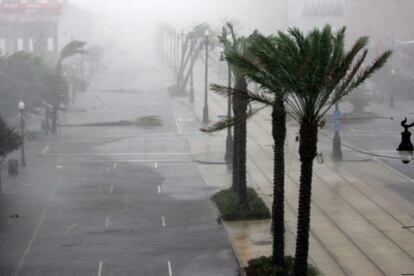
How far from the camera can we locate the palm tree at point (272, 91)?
24.2 metres

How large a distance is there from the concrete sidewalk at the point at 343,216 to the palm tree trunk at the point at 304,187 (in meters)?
4.77

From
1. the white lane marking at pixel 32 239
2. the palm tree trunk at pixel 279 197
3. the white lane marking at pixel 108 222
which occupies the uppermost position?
the palm tree trunk at pixel 279 197

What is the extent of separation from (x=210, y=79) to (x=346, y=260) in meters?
92.8

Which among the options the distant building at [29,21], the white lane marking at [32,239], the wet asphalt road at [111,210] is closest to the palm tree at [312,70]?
the wet asphalt road at [111,210]

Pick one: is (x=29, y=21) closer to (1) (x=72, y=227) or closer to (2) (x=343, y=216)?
(1) (x=72, y=227)

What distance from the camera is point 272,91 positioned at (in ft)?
84.2

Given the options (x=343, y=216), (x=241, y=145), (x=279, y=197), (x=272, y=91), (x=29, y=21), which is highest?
(x=29, y=21)

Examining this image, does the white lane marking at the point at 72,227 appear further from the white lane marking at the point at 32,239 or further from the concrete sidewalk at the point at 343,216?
the concrete sidewalk at the point at 343,216

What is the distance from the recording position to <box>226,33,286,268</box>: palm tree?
24203 millimetres

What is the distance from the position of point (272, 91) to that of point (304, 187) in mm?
3191

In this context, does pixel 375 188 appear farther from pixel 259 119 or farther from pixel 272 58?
pixel 259 119

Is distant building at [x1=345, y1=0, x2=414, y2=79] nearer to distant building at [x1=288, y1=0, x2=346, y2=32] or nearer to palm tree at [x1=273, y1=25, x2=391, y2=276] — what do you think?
distant building at [x1=288, y1=0, x2=346, y2=32]

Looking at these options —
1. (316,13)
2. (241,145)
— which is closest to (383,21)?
(316,13)

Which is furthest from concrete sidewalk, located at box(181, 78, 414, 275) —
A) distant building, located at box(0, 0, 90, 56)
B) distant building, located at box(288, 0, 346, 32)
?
distant building, located at box(0, 0, 90, 56)
